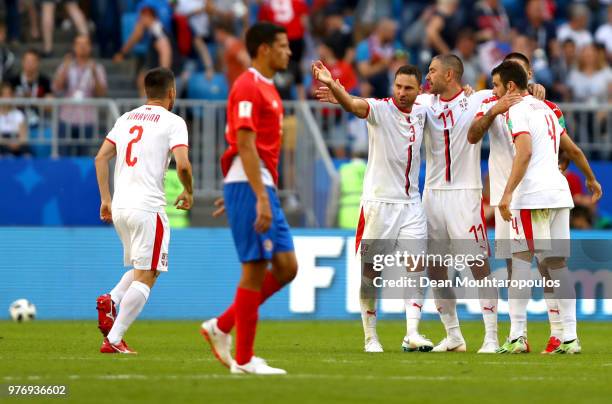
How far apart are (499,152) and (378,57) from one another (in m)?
10.8

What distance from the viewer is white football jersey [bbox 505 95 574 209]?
1213 cm

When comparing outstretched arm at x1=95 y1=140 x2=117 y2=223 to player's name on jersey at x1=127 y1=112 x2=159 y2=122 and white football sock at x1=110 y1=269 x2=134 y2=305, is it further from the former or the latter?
white football sock at x1=110 y1=269 x2=134 y2=305

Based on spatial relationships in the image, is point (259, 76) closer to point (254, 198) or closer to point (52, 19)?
point (254, 198)

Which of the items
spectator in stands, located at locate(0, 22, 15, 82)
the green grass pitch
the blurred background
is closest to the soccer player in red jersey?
the green grass pitch

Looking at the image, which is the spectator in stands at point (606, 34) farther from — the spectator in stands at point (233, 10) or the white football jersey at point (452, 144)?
the white football jersey at point (452, 144)

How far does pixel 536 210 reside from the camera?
1217 cm

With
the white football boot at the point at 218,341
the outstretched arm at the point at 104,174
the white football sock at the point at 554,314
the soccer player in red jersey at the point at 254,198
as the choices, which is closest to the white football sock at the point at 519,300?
the white football sock at the point at 554,314

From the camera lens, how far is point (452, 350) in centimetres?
1266

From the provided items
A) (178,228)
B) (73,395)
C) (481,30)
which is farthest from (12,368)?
(481,30)

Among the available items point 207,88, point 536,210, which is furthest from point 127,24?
point 536,210

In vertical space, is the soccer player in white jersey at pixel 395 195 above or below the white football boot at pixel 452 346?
above

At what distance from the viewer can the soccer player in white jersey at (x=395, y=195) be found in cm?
1240

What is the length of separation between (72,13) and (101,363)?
13444mm

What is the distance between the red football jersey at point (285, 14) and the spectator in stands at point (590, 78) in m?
4.74
